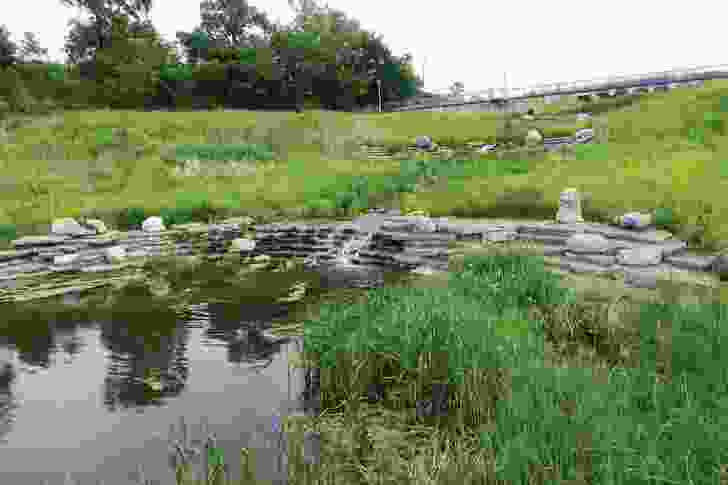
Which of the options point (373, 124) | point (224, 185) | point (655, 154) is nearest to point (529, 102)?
point (373, 124)

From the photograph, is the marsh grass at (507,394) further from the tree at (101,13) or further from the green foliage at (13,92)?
the tree at (101,13)

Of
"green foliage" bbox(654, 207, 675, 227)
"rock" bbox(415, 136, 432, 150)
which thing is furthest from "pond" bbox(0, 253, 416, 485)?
"rock" bbox(415, 136, 432, 150)

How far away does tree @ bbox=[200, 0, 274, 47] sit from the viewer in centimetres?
4025

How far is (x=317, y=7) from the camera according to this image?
5153cm

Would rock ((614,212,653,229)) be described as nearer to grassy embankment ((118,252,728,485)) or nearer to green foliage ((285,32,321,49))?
grassy embankment ((118,252,728,485))

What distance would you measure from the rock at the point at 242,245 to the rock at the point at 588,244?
566 cm

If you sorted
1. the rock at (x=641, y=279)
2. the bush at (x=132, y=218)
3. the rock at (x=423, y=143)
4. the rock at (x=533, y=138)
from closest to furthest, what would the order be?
the rock at (x=641, y=279) → the bush at (x=132, y=218) → the rock at (x=533, y=138) → the rock at (x=423, y=143)

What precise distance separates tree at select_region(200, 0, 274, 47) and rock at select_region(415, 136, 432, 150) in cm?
2425

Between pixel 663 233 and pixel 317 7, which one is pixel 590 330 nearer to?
pixel 663 233

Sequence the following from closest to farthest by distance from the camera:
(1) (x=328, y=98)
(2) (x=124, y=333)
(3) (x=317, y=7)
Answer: (2) (x=124, y=333)
(1) (x=328, y=98)
(3) (x=317, y=7)

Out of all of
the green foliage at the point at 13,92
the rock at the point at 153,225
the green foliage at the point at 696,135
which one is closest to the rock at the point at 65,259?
the rock at the point at 153,225

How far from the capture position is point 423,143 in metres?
21.7

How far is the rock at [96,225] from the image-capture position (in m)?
10.4

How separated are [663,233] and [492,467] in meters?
6.28
